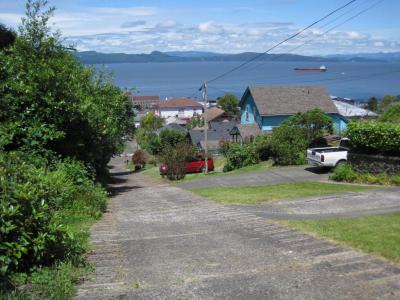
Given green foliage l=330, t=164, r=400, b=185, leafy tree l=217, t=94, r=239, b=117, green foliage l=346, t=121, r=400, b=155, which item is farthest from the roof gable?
green foliage l=346, t=121, r=400, b=155

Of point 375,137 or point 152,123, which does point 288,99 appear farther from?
point 152,123

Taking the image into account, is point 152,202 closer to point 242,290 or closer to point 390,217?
point 390,217

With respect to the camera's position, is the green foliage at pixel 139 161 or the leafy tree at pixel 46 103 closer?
the leafy tree at pixel 46 103

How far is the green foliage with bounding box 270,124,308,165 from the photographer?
2973cm

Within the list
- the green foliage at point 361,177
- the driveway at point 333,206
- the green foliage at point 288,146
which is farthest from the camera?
the green foliage at point 288,146

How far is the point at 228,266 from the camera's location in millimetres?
7035

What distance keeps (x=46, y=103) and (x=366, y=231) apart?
10.0 metres

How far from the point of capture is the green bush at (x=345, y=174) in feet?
64.1

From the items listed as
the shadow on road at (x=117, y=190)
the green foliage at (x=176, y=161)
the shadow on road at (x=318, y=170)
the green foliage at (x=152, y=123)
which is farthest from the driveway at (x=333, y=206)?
the green foliage at (x=152, y=123)

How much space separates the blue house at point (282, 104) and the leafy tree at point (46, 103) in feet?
120

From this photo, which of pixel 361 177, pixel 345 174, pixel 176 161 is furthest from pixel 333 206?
pixel 176 161

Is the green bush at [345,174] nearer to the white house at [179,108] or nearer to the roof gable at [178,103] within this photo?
the white house at [179,108]

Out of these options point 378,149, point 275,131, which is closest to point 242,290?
point 378,149

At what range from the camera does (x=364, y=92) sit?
196750mm
